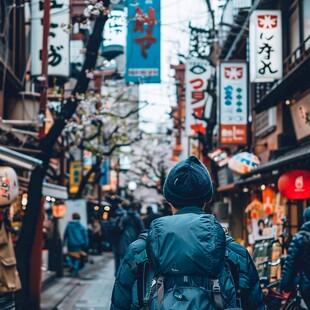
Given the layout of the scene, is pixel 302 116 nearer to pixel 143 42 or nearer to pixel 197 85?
pixel 143 42

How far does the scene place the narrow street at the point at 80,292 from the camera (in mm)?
15578

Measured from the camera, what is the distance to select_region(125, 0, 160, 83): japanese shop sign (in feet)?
54.6

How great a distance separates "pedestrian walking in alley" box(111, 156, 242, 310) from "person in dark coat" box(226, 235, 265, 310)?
150 millimetres

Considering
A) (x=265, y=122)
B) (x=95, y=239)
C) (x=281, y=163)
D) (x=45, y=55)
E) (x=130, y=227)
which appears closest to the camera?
(x=45, y=55)

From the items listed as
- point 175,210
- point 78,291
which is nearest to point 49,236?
point 78,291

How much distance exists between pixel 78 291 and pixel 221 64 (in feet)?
25.3

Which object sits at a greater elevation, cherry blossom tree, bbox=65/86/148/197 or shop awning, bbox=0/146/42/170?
cherry blossom tree, bbox=65/86/148/197

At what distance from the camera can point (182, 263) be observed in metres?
3.76

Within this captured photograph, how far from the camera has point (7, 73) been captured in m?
17.8

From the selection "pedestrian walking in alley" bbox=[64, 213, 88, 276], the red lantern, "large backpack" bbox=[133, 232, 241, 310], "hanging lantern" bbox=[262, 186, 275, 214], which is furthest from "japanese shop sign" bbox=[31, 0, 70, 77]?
"large backpack" bbox=[133, 232, 241, 310]

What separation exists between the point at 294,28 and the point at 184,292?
Result: 15530 mm

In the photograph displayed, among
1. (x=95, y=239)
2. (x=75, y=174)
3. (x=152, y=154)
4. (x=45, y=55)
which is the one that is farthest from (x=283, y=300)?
(x=152, y=154)

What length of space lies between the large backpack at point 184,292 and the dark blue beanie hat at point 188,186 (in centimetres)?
38

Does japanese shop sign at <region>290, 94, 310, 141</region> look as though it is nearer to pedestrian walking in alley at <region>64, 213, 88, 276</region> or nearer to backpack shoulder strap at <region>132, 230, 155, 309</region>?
pedestrian walking in alley at <region>64, 213, 88, 276</region>
